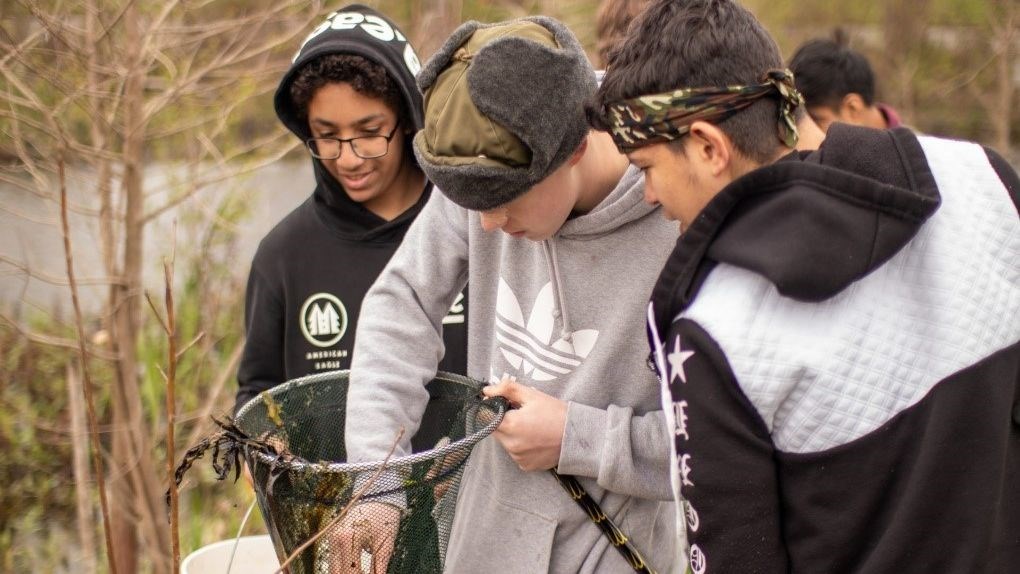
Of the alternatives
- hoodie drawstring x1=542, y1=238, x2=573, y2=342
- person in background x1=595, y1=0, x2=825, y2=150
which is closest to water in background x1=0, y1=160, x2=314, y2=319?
person in background x1=595, y1=0, x2=825, y2=150

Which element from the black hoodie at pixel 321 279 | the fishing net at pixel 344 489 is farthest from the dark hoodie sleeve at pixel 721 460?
the black hoodie at pixel 321 279

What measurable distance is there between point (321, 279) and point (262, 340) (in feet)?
0.66

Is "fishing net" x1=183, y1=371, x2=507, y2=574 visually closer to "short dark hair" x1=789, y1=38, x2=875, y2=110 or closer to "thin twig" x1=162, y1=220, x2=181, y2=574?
"thin twig" x1=162, y1=220, x2=181, y2=574

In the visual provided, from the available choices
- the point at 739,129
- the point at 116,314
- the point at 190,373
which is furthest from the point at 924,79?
the point at 739,129

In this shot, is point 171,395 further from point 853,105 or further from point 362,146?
point 853,105

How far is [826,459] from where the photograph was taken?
1386mm

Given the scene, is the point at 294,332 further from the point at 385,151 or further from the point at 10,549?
the point at 10,549

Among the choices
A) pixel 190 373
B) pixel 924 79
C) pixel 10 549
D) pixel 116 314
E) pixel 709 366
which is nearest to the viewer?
pixel 709 366

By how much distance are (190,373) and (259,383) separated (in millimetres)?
2819

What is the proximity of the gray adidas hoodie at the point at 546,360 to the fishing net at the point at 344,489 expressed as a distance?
13 cm

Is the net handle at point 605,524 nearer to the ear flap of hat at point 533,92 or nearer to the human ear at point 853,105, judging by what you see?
the ear flap of hat at point 533,92

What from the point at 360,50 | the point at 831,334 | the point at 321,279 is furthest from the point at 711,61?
the point at 321,279

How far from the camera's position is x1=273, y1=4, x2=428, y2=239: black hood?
7.89ft

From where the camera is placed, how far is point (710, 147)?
146cm
